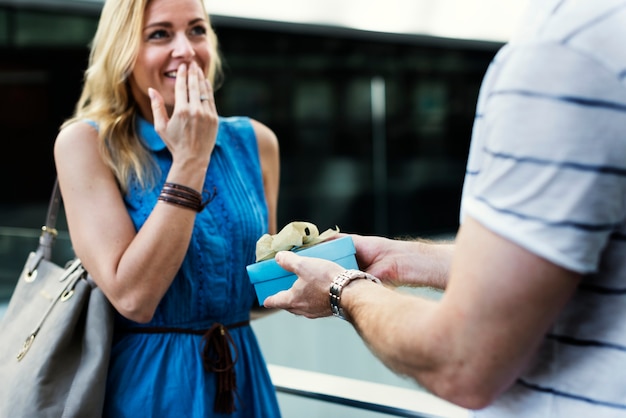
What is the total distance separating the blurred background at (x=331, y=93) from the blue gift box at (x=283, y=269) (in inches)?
219

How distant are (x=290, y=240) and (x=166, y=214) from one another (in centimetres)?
49

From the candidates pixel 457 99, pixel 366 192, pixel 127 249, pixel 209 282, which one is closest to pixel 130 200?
pixel 127 249

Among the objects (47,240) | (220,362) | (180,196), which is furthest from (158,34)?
(220,362)

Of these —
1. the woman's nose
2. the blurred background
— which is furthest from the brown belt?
the blurred background

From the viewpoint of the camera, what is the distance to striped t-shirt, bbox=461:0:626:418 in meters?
0.83

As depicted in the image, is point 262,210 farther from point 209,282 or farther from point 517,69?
point 517,69

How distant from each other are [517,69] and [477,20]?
842cm

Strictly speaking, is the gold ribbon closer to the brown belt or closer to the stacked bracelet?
the stacked bracelet

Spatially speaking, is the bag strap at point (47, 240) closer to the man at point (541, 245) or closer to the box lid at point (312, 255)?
the box lid at point (312, 255)

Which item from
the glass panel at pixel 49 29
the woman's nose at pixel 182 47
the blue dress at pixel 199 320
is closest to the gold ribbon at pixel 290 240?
the blue dress at pixel 199 320

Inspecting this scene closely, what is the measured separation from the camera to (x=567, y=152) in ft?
2.72

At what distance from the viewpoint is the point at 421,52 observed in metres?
10.5

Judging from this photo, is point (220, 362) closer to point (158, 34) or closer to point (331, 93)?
point (158, 34)

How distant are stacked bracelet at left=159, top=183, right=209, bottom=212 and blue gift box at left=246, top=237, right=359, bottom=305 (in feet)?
1.60
